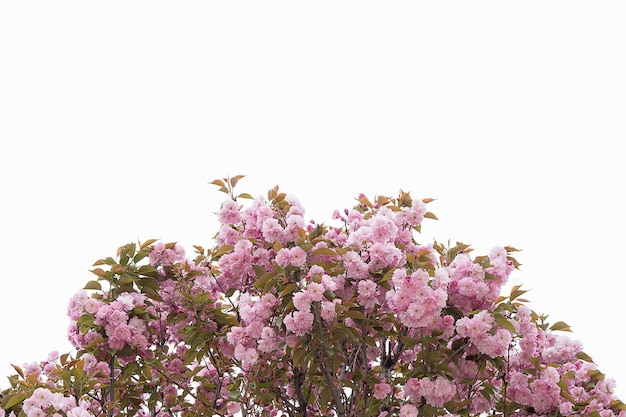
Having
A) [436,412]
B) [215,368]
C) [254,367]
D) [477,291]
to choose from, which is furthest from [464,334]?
[215,368]

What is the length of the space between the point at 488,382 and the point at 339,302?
38.5 inches

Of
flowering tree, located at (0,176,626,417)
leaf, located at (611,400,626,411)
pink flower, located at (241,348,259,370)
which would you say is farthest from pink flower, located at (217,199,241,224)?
leaf, located at (611,400,626,411)

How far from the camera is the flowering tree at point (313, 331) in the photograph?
10.6ft

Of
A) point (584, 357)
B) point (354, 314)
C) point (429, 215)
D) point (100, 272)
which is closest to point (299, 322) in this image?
point (354, 314)

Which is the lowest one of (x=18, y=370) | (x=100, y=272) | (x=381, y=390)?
(x=18, y=370)

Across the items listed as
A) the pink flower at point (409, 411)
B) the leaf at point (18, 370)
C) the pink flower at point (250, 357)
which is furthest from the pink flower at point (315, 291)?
the leaf at point (18, 370)

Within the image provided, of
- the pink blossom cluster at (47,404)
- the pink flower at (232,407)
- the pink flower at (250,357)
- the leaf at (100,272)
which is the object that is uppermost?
the leaf at (100,272)

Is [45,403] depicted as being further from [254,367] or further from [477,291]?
[477,291]

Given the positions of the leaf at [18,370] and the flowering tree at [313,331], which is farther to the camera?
the leaf at [18,370]

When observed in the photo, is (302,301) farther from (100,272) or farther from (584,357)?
(584,357)

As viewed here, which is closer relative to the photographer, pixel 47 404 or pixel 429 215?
pixel 47 404

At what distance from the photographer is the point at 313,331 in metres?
3.24

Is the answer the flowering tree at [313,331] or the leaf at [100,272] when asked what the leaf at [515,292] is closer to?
the flowering tree at [313,331]

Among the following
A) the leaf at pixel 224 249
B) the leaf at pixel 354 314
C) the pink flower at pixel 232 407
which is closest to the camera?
the leaf at pixel 354 314
